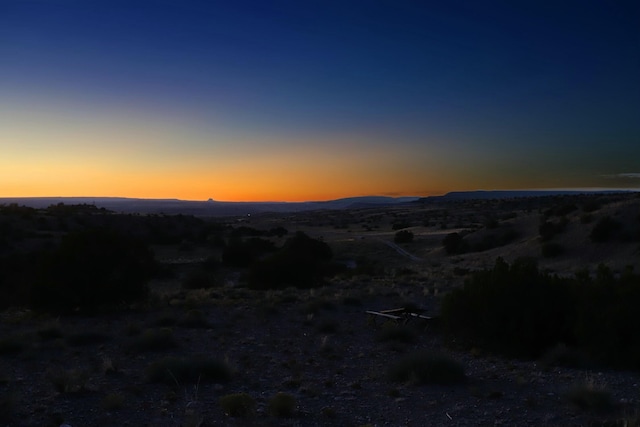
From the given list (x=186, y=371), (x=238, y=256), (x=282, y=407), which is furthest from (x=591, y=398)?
(x=238, y=256)

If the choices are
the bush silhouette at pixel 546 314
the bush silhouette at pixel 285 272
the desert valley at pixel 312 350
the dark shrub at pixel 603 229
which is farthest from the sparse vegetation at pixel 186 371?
the dark shrub at pixel 603 229

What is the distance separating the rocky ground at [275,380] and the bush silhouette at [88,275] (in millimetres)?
946

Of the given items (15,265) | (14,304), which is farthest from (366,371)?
(15,265)

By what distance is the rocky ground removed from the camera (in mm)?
8633

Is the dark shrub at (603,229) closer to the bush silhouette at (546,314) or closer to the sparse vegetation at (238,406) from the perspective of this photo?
the bush silhouette at (546,314)

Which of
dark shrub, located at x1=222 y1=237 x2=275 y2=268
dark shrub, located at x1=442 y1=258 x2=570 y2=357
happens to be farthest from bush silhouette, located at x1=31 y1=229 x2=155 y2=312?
dark shrub, located at x1=222 y1=237 x2=275 y2=268

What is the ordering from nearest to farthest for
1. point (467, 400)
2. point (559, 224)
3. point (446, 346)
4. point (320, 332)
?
point (467, 400) → point (446, 346) → point (320, 332) → point (559, 224)

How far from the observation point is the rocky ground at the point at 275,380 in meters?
8.63

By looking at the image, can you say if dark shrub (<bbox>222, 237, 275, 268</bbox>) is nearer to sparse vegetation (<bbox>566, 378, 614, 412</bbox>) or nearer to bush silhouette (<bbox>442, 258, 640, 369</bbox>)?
bush silhouette (<bbox>442, 258, 640, 369</bbox>)

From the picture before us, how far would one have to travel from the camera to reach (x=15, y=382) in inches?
424

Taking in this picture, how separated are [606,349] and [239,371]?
24.1 feet

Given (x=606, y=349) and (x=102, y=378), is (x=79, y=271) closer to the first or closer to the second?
(x=102, y=378)

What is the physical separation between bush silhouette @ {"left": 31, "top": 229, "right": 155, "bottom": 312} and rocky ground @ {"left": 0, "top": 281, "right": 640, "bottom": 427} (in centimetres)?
95

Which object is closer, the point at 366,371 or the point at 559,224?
the point at 366,371
